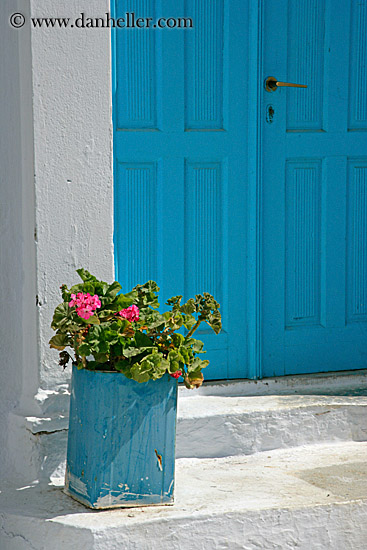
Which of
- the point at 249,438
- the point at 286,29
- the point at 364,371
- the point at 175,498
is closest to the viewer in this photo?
the point at 175,498


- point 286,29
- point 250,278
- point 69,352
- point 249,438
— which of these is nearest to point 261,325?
point 250,278

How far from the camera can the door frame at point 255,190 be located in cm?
368

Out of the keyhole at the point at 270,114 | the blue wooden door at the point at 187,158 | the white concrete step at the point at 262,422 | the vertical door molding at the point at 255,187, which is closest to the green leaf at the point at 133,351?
the white concrete step at the point at 262,422

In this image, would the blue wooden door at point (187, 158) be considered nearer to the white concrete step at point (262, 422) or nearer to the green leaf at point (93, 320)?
the white concrete step at point (262, 422)

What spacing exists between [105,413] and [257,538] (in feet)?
2.35

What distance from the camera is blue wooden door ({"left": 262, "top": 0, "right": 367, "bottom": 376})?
3785 millimetres

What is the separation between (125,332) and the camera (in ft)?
9.24

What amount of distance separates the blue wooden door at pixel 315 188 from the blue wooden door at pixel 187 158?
0.14m

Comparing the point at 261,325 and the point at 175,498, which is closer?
the point at 175,498

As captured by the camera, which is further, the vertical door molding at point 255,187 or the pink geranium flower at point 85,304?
the vertical door molding at point 255,187

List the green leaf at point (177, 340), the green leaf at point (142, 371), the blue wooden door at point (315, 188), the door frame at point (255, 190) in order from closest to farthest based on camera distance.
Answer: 1. the green leaf at point (142, 371)
2. the green leaf at point (177, 340)
3. the door frame at point (255, 190)
4. the blue wooden door at point (315, 188)

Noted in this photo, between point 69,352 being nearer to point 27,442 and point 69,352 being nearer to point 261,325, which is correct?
point 27,442

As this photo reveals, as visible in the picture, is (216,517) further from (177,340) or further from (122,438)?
(177,340)

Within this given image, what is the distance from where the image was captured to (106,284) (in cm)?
295
